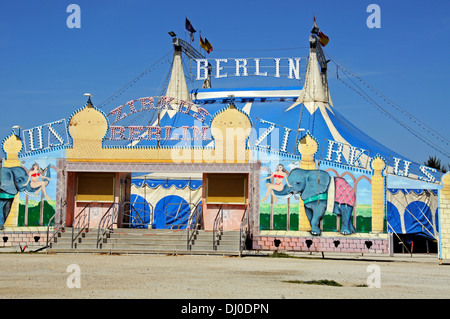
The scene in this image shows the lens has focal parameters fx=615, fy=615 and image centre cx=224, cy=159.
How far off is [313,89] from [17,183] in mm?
18366

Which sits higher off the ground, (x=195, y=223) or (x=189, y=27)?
(x=189, y=27)

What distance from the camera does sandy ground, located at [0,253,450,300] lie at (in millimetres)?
11039

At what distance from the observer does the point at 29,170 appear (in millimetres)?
24438

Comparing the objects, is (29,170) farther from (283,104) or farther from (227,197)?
(283,104)

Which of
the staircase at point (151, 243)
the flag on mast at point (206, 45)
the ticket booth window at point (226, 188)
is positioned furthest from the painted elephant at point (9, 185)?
the flag on mast at point (206, 45)

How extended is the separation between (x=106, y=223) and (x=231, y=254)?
5.90 meters

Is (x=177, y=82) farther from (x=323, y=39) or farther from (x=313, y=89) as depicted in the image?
(x=323, y=39)

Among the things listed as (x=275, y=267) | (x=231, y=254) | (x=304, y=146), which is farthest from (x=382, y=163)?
(x=275, y=267)

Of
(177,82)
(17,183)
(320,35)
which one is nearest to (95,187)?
(17,183)

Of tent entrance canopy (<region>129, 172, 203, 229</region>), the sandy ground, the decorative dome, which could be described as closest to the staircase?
the sandy ground

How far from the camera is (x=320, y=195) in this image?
75.3ft

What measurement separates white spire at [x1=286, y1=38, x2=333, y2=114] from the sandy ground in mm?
15871

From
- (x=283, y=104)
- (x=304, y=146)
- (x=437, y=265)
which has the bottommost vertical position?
(x=437, y=265)

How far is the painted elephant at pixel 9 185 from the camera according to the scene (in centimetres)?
2441
